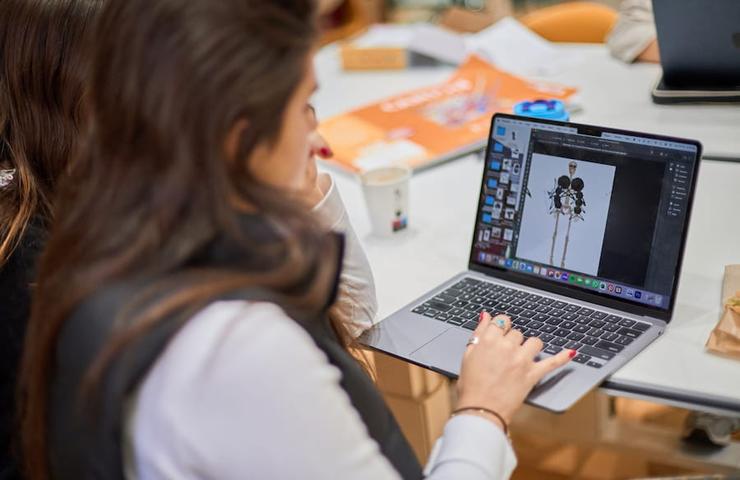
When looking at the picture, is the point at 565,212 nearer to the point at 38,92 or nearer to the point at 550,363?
the point at 550,363

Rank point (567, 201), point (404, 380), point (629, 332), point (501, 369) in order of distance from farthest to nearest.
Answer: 1. point (404, 380)
2. point (567, 201)
3. point (629, 332)
4. point (501, 369)

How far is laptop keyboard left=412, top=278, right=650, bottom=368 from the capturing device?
3.58 ft

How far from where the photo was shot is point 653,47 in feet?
6.88

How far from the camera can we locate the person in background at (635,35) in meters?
2.07

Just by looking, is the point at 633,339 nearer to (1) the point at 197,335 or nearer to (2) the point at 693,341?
(2) the point at 693,341

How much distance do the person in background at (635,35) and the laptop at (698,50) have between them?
243mm

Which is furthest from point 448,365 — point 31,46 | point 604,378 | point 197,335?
point 31,46

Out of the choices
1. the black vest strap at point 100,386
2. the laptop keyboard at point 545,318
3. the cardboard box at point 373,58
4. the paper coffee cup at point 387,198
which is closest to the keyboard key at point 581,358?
the laptop keyboard at point 545,318

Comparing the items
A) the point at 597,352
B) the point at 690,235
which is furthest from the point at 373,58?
the point at 597,352

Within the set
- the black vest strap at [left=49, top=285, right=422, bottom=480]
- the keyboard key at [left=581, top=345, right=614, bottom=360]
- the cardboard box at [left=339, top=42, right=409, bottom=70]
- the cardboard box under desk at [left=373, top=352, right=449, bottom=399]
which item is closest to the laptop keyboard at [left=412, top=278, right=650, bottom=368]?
the keyboard key at [left=581, top=345, right=614, bottom=360]

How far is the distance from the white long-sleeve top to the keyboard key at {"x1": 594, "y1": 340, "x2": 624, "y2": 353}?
1.42ft

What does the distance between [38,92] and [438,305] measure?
64cm

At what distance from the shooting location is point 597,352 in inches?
42.3

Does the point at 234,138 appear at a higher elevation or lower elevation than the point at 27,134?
higher
